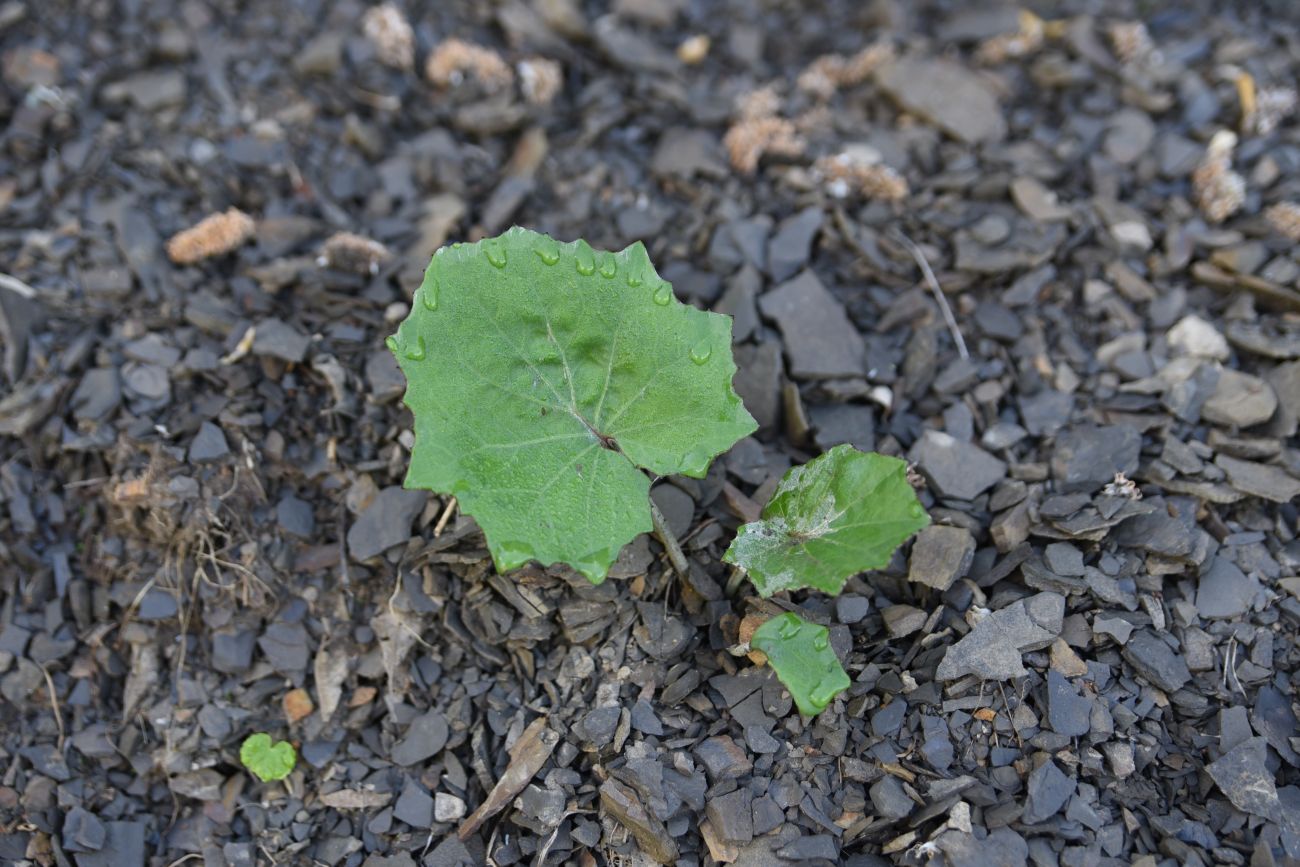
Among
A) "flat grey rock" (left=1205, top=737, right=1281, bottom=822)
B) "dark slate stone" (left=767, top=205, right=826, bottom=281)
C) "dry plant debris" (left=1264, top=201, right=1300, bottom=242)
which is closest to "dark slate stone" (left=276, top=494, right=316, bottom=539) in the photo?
"dark slate stone" (left=767, top=205, right=826, bottom=281)

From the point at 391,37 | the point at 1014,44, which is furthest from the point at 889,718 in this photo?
the point at 391,37

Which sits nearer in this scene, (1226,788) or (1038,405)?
(1226,788)

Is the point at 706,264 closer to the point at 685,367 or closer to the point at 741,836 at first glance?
the point at 685,367

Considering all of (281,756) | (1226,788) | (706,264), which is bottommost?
(281,756)

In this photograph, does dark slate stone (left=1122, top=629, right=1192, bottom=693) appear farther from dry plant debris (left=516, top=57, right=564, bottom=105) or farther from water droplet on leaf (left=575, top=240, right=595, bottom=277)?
dry plant debris (left=516, top=57, right=564, bottom=105)

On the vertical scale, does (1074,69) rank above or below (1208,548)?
above

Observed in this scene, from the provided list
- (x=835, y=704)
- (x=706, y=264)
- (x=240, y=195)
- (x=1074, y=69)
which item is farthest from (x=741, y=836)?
(x=1074, y=69)

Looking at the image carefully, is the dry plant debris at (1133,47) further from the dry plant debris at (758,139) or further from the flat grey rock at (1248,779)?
the flat grey rock at (1248,779)

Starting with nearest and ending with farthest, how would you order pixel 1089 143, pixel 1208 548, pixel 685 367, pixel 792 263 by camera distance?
1. pixel 685 367
2. pixel 1208 548
3. pixel 792 263
4. pixel 1089 143

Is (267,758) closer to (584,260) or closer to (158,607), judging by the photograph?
(158,607)
